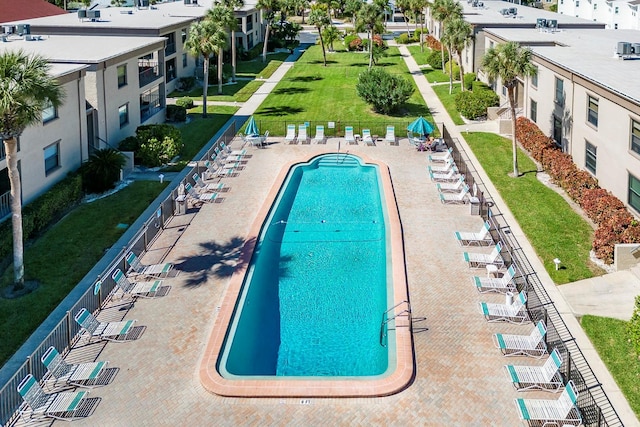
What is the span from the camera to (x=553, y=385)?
1468cm

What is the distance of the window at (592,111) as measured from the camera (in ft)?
92.7

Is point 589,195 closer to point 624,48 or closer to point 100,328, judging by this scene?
point 624,48

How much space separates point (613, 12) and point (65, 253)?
9483 cm

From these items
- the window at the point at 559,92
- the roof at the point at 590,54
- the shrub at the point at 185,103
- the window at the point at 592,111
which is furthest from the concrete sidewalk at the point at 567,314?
the shrub at the point at 185,103

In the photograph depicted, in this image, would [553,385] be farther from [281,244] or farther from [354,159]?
[354,159]

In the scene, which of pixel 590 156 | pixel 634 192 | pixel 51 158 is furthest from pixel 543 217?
pixel 51 158

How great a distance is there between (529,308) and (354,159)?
1876 cm

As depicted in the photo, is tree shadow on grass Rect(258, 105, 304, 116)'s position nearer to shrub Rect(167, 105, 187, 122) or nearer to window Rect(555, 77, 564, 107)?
shrub Rect(167, 105, 187, 122)

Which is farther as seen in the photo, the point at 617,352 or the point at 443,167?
the point at 443,167

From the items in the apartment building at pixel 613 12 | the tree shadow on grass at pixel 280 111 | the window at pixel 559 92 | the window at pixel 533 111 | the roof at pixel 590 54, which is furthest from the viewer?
the apartment building at pixel 613 12

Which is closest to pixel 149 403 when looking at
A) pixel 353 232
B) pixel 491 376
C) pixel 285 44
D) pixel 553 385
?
pixel 491 376

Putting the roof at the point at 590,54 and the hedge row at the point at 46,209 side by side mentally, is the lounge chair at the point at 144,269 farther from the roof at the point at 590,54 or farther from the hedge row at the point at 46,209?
the roof at the point at 590,54

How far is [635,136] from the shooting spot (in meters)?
24.2

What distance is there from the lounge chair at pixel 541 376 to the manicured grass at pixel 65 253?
13.5 meters
